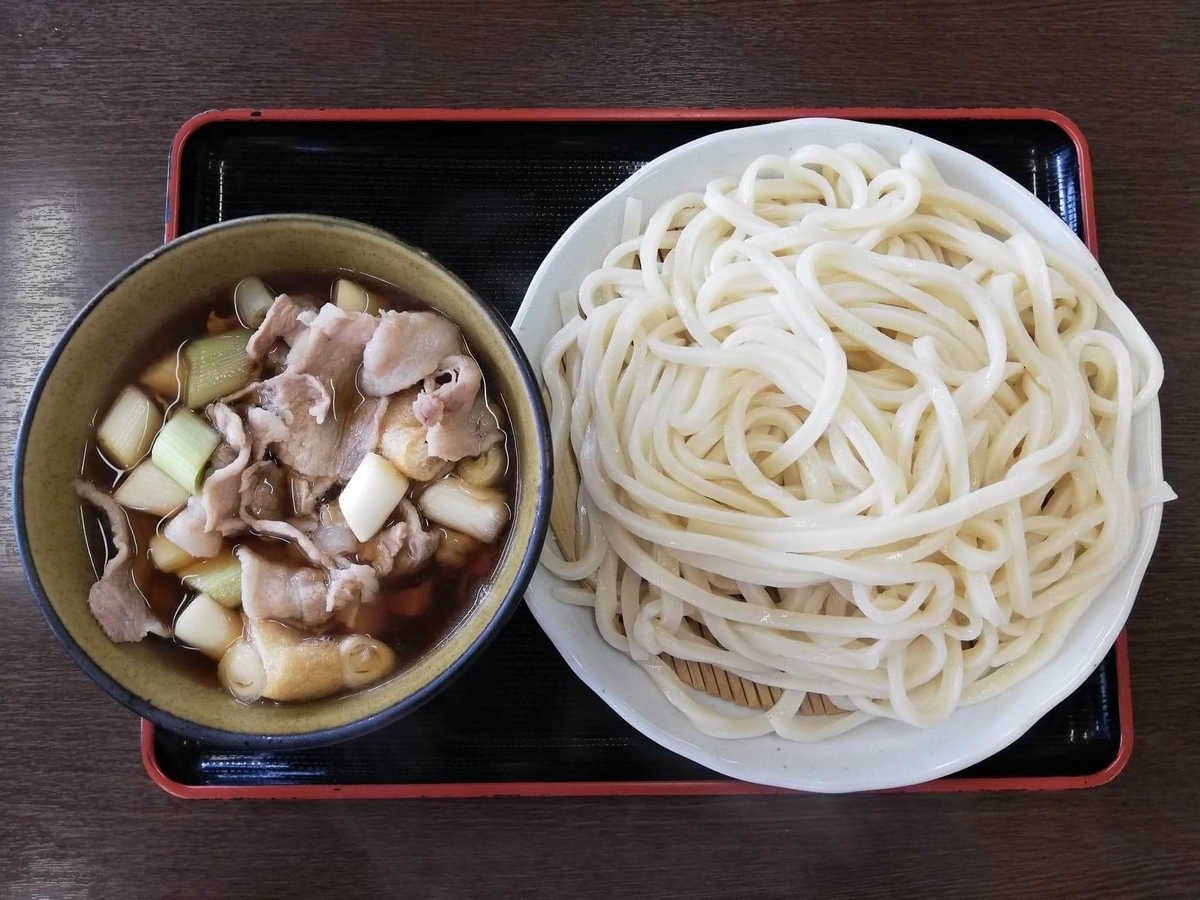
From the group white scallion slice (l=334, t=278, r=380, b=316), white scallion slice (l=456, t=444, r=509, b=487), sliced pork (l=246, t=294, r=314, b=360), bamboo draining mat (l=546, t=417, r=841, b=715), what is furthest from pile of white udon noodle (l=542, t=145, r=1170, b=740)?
sliced pork (l=246, t=294, r=314, b=360)

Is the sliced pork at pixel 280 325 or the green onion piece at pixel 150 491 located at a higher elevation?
the sliced pork at pixel 280 325

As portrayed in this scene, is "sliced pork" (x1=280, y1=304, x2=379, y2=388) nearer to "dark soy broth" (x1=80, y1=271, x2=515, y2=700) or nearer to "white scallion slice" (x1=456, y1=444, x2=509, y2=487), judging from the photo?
"dark soy broth" (x1=80, y1=271, x2=515, y2=700)

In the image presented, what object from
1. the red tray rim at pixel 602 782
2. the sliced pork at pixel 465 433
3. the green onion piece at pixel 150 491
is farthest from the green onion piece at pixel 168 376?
the red tray rim at pixel 602 782

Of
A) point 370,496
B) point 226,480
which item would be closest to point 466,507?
point 370,496

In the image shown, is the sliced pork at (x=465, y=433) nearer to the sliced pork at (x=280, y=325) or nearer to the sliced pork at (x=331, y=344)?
the sliced pork at (x=331, y=344)

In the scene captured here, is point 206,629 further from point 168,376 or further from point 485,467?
point 485,467

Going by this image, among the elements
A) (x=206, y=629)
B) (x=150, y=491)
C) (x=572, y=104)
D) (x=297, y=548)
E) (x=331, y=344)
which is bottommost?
(x=206, y=629)

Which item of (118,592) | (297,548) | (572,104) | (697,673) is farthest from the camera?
(572,104)
